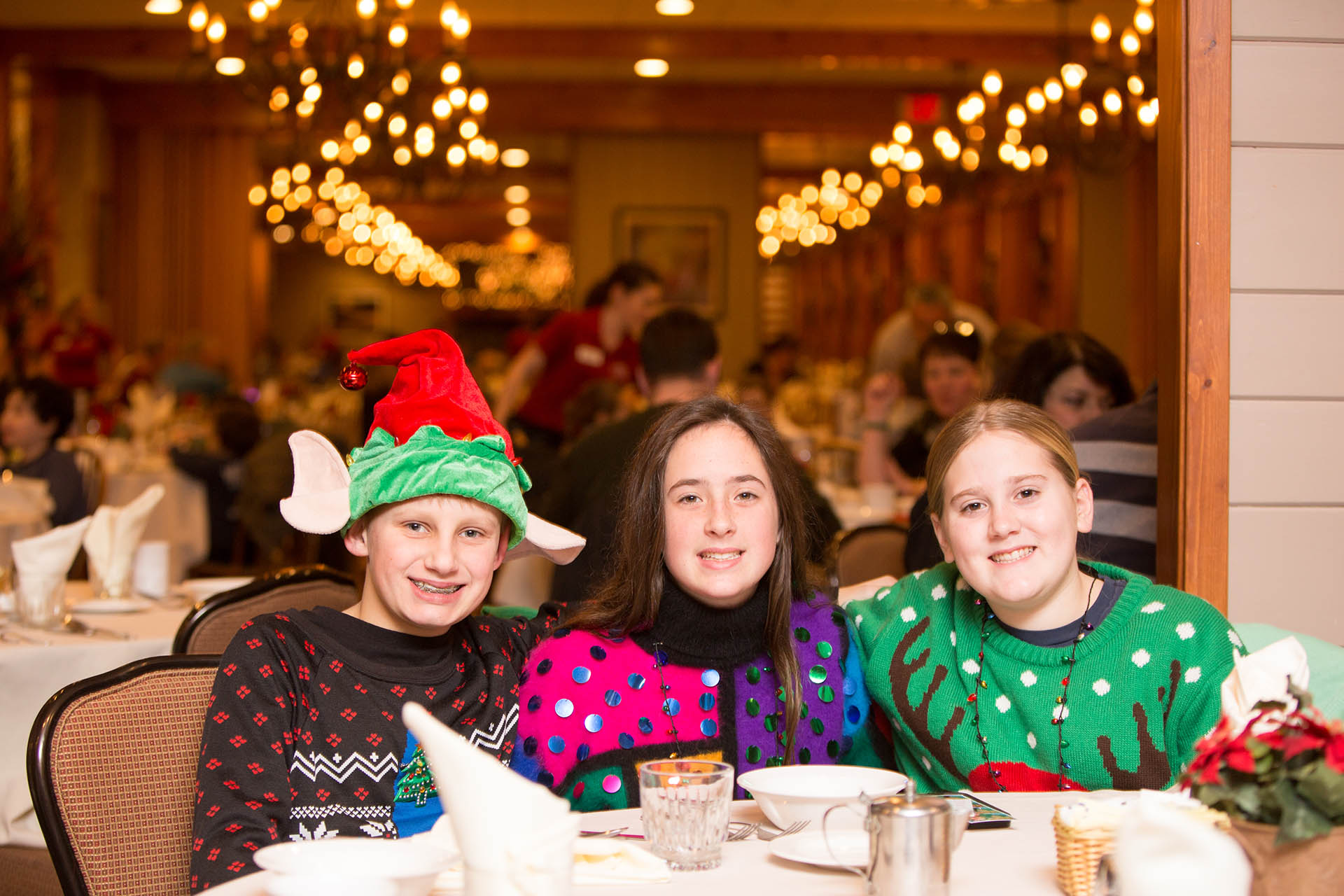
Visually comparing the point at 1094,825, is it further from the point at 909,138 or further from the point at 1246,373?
the point at 909,138

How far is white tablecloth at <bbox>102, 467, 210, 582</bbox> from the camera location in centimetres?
664

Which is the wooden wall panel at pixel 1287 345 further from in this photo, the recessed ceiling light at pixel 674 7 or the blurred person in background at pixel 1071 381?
the recessed ceiling light at pixel 674 7

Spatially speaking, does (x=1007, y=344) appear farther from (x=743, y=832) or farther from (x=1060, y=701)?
(x=743, y=832)

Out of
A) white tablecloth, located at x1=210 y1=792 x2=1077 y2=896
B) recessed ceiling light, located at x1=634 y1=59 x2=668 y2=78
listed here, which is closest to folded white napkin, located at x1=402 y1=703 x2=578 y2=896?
white tablecloth, located at x1=210 y1=792 x2=1077 y2=896

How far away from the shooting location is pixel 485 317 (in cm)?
3156

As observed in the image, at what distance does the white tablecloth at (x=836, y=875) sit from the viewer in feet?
4.31

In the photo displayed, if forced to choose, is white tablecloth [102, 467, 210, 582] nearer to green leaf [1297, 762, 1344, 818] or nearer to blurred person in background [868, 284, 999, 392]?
blurred person in background [868, 284, 999, 392]

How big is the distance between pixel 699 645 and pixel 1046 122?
240 inches

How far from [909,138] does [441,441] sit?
766 cm

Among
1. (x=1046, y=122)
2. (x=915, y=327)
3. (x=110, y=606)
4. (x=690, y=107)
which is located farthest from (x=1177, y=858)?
(x=690, y=107)

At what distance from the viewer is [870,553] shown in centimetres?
357

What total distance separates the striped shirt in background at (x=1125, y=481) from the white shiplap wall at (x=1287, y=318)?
0.42 metres

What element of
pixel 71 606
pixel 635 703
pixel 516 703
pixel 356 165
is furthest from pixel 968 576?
pixel 356 165

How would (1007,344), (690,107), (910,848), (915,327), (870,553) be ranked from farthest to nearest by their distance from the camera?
(690,107)
(915,327)
(1007,344)
(870,553)
(910,848)
